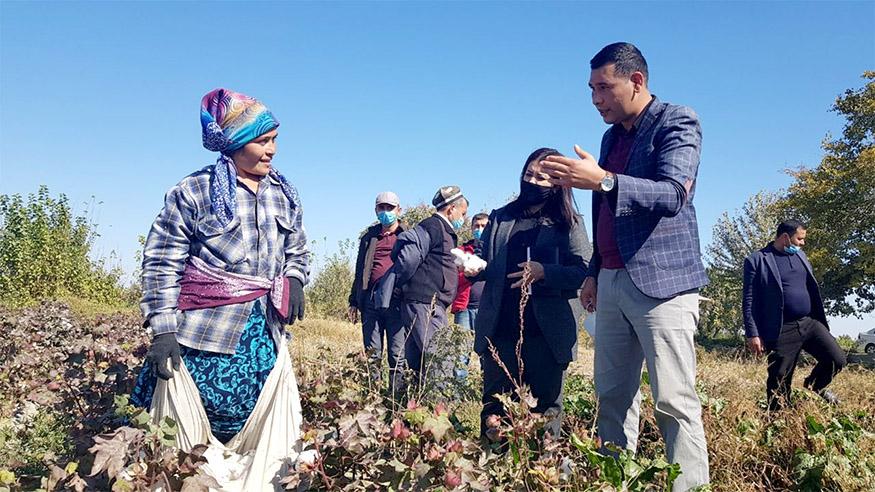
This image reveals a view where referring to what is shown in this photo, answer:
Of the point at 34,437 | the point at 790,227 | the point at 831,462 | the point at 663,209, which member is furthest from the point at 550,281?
the point at 790,227

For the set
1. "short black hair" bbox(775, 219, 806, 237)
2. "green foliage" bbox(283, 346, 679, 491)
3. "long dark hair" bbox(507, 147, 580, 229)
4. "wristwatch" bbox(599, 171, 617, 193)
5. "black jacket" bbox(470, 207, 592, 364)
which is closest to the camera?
"green foliage" bbox(283, 346, 679, 491)

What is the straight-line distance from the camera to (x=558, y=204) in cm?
366

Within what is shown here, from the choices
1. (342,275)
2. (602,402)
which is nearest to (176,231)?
(602,402)

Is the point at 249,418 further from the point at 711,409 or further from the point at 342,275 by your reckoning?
the point at 342,275

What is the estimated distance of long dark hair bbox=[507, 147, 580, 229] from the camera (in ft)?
11.9

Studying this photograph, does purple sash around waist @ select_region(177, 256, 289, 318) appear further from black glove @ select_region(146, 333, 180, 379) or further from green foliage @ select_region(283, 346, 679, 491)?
green foliage @ select_region(283, 346, 679, 491)

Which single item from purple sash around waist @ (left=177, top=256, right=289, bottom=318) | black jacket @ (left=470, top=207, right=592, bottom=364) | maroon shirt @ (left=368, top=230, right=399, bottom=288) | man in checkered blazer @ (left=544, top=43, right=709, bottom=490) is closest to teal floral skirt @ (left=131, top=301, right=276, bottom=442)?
purple sash around waist @ (left=177, top=256, right=289, bottom=318)

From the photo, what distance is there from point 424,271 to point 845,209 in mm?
14761

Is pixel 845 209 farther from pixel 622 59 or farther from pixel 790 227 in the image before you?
pixel 622 59

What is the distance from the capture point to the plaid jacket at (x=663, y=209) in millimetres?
2699

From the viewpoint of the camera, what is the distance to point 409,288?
534 centimetres

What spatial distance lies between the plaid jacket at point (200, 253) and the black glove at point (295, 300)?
0.28 feet

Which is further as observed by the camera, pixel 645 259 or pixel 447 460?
pixel 645 259

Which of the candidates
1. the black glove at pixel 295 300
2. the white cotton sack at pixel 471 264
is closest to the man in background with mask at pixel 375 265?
the white cotton sack at pixel 471 264
